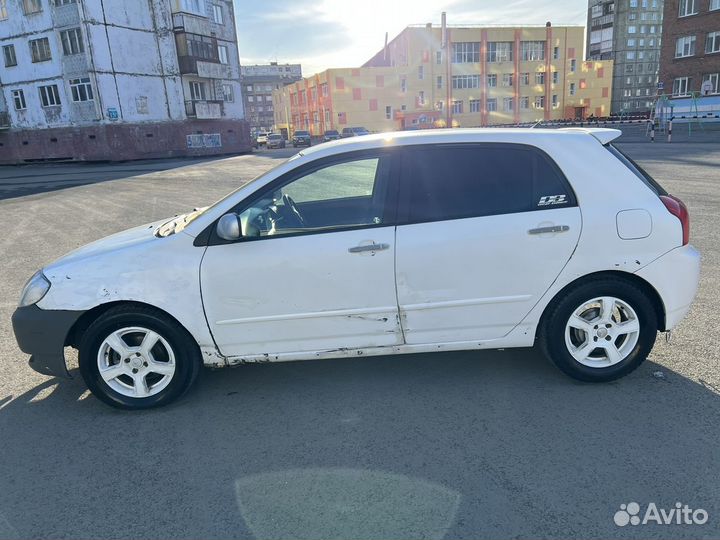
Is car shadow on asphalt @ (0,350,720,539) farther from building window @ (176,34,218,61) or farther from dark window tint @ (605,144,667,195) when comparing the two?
building window @ (176,34,218,61)

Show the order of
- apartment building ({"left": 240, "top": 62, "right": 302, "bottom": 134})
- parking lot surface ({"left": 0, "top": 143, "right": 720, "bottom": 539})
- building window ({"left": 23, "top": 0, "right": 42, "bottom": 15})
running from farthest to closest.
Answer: apartment building ({"left": 240, "top": 62, "right": 302, "bottom": 134}), building window ({"left": 23, "top": 0, "right": 42, "bottom": 15}), parking lot surface ({"left": 0, "top": 143, "right": 720, "bottom": 539})

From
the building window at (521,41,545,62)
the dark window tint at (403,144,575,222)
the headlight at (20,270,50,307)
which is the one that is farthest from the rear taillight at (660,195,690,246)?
the building window at (521,41,545,62)

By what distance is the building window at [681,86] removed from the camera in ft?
132

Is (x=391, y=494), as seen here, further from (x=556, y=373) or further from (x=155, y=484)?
(x=556, y=373)

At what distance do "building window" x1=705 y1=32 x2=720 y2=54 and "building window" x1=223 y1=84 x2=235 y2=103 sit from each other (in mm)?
39148

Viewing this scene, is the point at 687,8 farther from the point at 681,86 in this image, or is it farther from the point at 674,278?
the point at 674,278

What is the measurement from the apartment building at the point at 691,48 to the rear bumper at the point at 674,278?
43703 mm

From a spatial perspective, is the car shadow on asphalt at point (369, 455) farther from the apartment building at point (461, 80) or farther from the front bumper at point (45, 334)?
the apartment building at point (461, 80)

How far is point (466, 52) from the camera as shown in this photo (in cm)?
6675

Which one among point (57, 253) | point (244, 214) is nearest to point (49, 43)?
point (57, 253)

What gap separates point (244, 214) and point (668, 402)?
2974mm

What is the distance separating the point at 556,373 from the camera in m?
3.73

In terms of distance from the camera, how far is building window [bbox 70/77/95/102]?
3684 centimetres

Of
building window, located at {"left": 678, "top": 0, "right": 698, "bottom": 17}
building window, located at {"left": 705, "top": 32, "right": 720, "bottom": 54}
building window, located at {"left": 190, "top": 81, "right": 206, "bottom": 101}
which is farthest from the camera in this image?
building window, located at {"left": 190, "top": 81, "right": 206, "bottom": 101}
